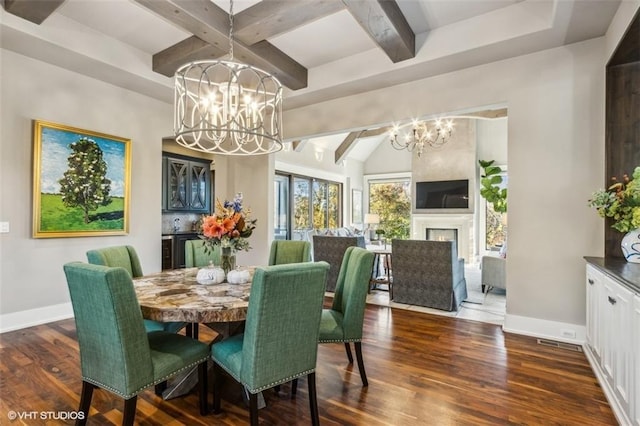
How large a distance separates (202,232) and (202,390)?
1.05 meters

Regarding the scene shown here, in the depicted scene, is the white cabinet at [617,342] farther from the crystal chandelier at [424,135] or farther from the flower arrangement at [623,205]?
the crystal chandelier at [424,135]

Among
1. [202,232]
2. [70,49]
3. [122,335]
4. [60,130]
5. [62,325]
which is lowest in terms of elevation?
[62,325]

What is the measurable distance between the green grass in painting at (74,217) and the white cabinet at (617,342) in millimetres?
4968

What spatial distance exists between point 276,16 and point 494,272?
4.60m

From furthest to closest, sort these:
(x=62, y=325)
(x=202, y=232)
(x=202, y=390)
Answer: (x=62, y=325) < (x=202, y=232) < (x=202, y=390)

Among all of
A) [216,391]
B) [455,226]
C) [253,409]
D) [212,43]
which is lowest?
[216,391]

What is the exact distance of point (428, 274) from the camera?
4.29 meters

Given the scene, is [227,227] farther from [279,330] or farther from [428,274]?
[428,274]

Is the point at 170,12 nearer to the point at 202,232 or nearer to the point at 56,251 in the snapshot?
the point at 202,232

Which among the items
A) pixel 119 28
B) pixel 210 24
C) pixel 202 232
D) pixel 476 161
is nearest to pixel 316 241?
pixel 202 232

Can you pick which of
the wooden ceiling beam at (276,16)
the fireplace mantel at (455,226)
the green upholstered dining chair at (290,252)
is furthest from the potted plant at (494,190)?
the wooden ceiling beam at (276,16)

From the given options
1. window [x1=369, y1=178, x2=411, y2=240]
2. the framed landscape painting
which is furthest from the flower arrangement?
window [x1=369, y1=178, x2=411, y2=240]

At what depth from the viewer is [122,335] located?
5.31ft

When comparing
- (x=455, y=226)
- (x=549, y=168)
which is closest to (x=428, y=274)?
(x=549, y=168)
